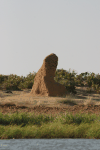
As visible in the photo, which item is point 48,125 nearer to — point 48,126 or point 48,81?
point 48,126

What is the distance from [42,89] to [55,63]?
2.60 m

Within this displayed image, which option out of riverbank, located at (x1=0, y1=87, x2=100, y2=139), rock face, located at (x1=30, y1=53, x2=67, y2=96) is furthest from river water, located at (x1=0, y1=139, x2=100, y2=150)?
Answer: rock face, located at (x1=30, y1=53, x2=67, y2=96)

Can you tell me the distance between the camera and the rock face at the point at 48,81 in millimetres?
16594

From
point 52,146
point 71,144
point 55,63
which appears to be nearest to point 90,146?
point 71,144

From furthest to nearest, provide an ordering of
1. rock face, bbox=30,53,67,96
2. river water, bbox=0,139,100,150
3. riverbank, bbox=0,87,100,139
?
rock face, bbox=30,53,67,96 → riverbank, bbox=0,87,100,139 → river water, bbox=0,139,100,150

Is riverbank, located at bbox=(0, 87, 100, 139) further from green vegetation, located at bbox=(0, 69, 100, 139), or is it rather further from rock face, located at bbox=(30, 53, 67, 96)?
rock face, located at bbox=(30, 53, 67, 96)

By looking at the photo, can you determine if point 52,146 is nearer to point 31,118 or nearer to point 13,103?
point 31,118

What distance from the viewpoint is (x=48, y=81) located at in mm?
16781

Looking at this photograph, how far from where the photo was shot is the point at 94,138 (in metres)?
6.74

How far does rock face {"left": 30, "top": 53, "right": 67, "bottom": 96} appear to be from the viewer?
16.6 m

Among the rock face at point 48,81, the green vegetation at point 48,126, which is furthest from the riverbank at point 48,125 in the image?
the rock face at point 48,81

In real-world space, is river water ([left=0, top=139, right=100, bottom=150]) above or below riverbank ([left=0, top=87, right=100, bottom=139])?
below

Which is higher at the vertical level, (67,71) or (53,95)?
(67,71)

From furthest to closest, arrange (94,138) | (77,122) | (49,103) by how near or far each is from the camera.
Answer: (49,103) → (77,122) → (94,138)
